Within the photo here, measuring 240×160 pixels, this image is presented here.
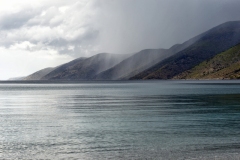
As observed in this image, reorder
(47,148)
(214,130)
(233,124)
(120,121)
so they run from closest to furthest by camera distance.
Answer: (47,148) < (214,130) < (233,124) < (120,121)

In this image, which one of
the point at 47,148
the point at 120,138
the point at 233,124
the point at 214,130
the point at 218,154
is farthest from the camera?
the point at 233,124

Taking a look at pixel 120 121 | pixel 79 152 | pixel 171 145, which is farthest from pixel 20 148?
pixel 120 121

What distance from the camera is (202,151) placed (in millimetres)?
39281

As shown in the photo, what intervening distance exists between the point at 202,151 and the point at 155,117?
32399 mm

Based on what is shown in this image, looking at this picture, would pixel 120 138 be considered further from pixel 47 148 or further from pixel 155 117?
pixel 155 117

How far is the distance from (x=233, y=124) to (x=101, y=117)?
25.2 m

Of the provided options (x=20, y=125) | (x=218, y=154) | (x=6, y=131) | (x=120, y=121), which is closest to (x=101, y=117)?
(x=120, y=121)

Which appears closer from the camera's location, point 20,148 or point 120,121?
point 20,148

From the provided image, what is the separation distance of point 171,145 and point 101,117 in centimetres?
3161

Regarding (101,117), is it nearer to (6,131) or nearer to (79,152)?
(6,131)

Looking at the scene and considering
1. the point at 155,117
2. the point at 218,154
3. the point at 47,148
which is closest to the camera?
the point at 218,154

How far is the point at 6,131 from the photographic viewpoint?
55000mm

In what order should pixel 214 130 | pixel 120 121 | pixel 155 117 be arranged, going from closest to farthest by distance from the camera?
1. pixel 214 130
2. pixel 120 121
3. pixel 155 117

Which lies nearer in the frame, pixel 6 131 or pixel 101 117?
pixel 6 131
